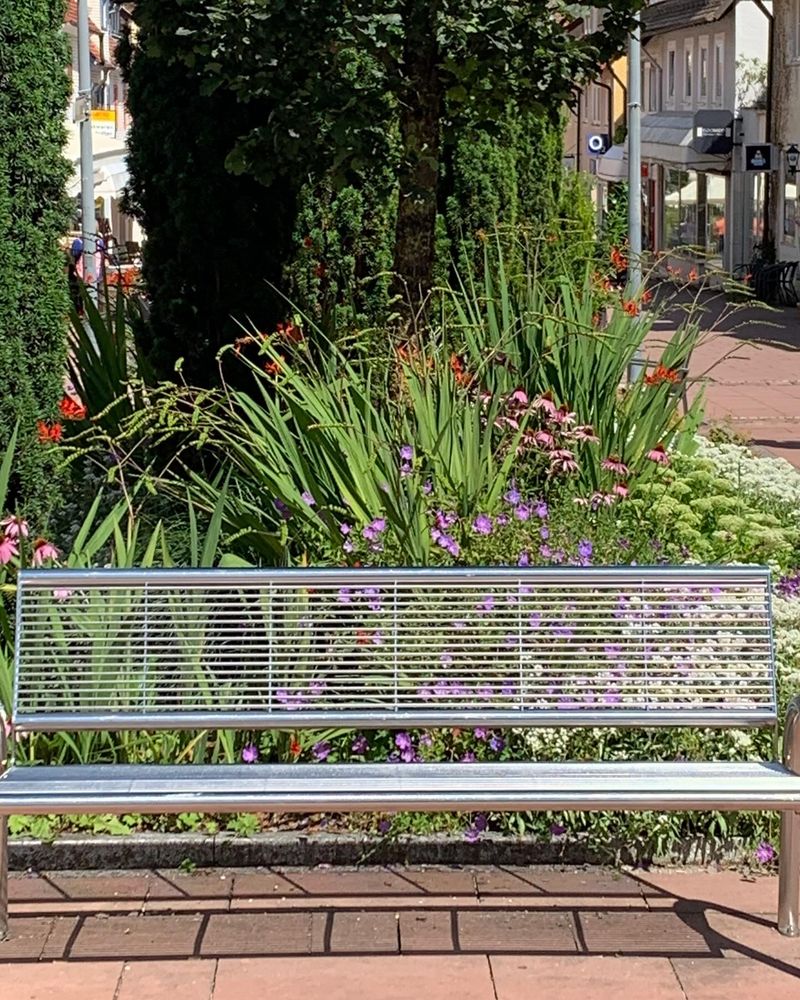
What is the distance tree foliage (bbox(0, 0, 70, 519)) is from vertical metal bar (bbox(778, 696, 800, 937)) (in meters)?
2.60

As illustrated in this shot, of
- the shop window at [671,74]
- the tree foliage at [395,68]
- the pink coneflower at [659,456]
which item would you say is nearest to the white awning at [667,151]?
the shop window at [671,74]

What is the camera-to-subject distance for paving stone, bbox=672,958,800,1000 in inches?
155

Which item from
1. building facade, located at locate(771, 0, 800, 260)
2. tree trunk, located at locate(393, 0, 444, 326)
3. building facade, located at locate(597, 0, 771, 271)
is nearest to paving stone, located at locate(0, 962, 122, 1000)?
tree trunk, located at locate(393, 0, 444, 326)

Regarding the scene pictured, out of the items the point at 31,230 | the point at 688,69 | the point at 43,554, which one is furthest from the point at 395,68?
the point at 688,69

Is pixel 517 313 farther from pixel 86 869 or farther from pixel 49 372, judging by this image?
pixel 86 869

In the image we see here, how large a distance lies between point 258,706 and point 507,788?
753 millimetres

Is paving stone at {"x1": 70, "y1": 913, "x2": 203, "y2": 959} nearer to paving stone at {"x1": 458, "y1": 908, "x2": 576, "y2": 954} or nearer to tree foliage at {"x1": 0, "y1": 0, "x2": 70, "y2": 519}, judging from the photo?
paving stone at {"x1": 458, "y1": 908, "x2": 576, "y2": 954}

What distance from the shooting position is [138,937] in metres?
4.26

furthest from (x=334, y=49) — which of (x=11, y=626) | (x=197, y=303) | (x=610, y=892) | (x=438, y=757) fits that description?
(x=610, y=892)

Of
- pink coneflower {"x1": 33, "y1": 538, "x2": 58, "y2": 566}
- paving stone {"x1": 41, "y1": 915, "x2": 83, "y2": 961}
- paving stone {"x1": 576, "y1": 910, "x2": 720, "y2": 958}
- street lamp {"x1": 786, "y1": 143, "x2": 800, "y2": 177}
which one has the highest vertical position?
street lamp {"x1": 786, "y1": 143, "x2": 800, "y2": 177}

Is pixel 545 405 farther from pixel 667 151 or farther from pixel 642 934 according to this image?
pixel 667 151

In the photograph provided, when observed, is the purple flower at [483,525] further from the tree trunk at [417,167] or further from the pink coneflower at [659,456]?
the tree trunk at [417,167]

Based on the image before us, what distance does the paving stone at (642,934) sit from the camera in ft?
13.7

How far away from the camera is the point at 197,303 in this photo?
9.04m
